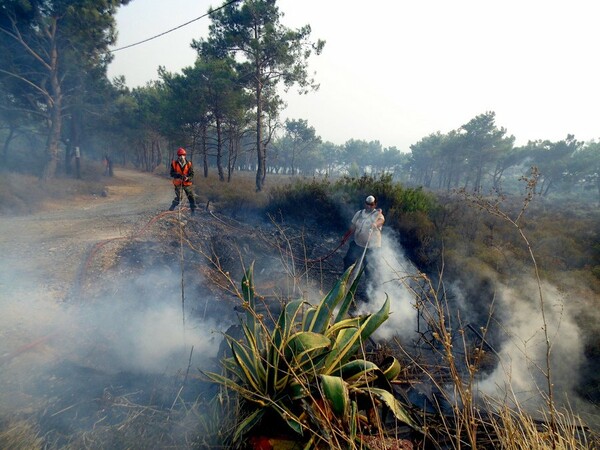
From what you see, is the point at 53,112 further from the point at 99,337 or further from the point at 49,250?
the point at 99,337

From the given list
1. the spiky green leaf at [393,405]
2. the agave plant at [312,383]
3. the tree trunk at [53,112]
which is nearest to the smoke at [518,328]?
the agave plant at [312,383]

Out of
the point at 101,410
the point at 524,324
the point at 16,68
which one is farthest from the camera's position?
the point at 16,68

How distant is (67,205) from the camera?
41.0ft

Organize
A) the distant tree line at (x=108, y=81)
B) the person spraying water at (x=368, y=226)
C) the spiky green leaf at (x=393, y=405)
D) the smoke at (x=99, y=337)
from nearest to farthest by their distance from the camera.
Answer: the spiky green leaf at (x=393, y=405) → the smoke at (x=99, y=337) → the person spraying water at (x=368, y=226) → the distant tree line at (x=108, y=81)

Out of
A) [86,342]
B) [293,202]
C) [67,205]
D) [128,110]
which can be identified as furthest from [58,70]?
[86,342]

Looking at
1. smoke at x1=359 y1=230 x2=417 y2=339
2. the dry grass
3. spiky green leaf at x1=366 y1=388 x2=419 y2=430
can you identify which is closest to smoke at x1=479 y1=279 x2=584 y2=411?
smoke at x1=359 y1=230 x2=417 y2=339

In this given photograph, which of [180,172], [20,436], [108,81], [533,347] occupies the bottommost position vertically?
[533,347]

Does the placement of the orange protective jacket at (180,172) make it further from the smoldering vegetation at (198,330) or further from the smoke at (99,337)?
the smoke at (99,337)

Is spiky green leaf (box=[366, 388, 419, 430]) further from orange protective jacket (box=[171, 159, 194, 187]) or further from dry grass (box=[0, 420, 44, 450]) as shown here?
orange protective jacket (box=[171, 159, 194, 187])

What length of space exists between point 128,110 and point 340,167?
69.8 metres

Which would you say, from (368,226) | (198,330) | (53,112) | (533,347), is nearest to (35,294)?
(198,330)

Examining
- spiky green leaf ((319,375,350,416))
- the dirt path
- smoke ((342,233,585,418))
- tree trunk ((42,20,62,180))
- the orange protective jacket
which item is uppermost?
tree trunk ((42,20,62,180))

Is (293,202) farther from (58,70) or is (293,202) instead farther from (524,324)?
(58,70)

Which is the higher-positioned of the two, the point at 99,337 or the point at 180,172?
the point at 180,172
